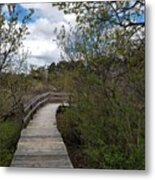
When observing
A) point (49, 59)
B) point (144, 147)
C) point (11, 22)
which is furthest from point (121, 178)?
point (11, 22)

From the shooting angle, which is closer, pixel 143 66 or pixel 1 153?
pixel 143 66

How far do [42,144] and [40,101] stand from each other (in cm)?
24

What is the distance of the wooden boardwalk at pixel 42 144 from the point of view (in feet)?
8.73

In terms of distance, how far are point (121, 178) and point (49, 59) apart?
2.50ft

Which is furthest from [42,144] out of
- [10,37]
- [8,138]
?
[10,37]

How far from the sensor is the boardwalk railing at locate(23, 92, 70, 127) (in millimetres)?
2654

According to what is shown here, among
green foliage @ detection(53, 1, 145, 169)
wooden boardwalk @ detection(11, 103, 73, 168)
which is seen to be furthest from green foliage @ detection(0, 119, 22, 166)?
green foliage @ detection(53, 1, 145, 169)

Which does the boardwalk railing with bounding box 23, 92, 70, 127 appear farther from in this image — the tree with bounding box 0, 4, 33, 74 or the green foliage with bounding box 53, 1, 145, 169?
the tree with bounding box 0, 4, 33, 74

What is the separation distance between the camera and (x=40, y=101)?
105 inches

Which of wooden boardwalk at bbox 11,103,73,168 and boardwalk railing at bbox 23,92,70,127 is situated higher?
boardwalk railing at bbox 23,92,70,127

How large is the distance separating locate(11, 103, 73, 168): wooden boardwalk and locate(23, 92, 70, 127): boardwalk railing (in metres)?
0.02

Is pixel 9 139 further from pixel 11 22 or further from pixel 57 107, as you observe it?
pixel 11 22

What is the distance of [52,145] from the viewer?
2.68 m

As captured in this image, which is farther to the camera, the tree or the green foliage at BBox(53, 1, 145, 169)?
the tree
